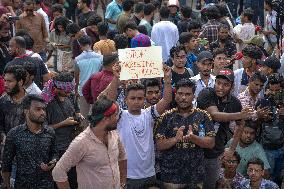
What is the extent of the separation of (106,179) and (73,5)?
10.4 m

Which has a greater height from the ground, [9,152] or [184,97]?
[184,97]

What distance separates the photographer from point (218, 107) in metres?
7.23

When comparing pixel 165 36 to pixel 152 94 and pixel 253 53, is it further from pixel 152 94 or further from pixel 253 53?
pixel 152 94

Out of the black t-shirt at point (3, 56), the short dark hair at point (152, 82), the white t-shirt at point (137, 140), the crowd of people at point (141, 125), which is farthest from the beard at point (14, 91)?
the black t-shirt at point (3, 56)

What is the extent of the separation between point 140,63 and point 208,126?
3.27ft

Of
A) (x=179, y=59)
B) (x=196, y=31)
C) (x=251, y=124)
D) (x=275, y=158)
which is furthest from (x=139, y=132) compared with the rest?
(x=196, y=31)

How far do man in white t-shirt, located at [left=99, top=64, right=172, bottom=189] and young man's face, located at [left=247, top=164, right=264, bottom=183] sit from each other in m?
1.39

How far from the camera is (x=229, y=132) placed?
776 cm

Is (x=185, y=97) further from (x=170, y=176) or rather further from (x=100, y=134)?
(x=100, y=134)

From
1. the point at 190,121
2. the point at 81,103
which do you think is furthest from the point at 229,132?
the point at 81,103

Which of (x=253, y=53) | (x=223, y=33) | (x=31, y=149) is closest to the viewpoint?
(x=31, y=149)

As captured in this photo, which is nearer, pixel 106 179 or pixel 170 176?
pixel 106 179

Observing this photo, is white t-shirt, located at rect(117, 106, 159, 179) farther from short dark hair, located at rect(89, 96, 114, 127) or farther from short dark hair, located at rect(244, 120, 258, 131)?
short dark hair, located at rect(244, 120, 258, 131)

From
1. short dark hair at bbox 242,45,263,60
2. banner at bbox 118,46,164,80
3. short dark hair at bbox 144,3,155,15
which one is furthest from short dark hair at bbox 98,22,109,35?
banner at bbox 118,46,164,80
